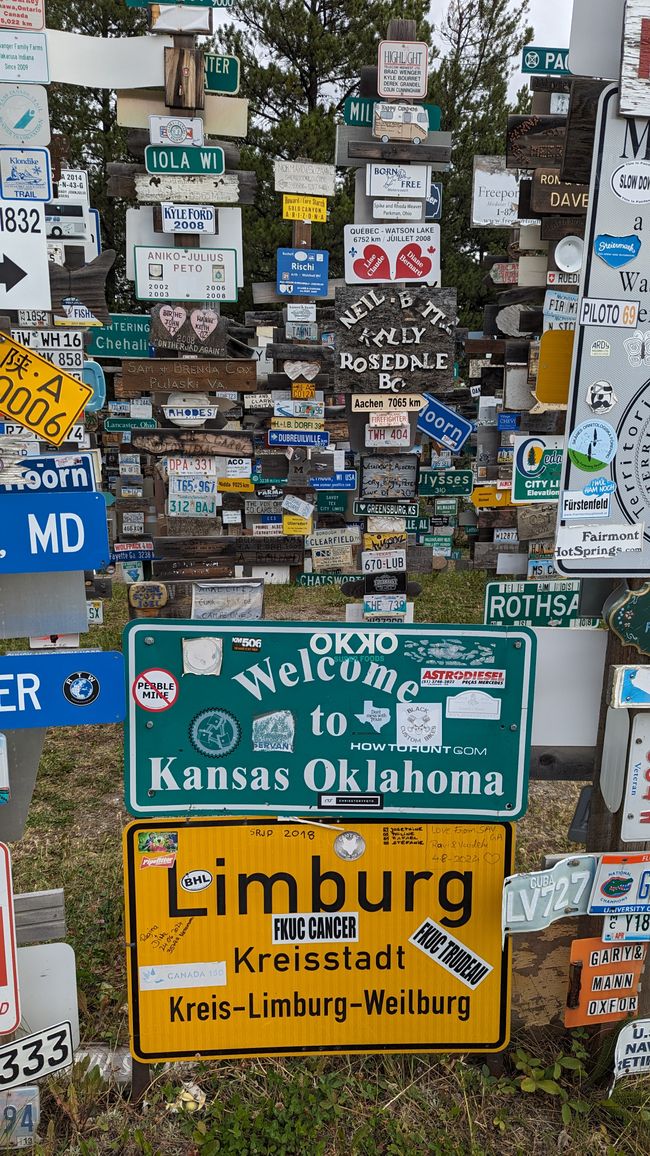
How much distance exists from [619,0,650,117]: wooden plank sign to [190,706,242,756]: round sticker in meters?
2.05

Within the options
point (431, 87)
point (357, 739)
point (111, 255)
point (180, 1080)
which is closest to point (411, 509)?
point (111, 255)

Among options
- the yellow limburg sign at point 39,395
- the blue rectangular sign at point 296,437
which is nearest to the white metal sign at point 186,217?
the yellow limburg sign at point 39,395

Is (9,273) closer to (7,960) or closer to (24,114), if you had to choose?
(24,114)

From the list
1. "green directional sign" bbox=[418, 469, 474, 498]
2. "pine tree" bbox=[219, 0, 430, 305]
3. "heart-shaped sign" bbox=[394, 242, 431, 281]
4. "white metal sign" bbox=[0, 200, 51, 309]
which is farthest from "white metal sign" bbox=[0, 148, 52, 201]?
"pine tree" bbox=[219, 0, 430, 305]

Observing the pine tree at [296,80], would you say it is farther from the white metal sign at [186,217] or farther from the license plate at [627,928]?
the license plate at [627,928]

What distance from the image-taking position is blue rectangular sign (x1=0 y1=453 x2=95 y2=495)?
101 inches

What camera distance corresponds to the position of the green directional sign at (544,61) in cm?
512

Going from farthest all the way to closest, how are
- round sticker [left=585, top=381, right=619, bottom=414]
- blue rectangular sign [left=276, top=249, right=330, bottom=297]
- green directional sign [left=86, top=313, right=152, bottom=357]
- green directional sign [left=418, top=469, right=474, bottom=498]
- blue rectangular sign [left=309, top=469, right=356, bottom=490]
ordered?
blue rectangular sign [left=309, top=469, right=356, bottom=490] < blue rectangular sign [left=276, top=249, right=330, bottom=297] < green directional sign [left=418, top=469, right=474, bottom=498] < green directional sign [left=86, top=313, right=152, bottom=357] < round sticker [left=585, top=381, right=619, bottom=414]

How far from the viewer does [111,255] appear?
13.0ft

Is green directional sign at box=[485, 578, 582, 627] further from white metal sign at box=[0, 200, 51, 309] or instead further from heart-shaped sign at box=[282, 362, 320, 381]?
heart-shaped sign at box=[282, 362, 320, 381]

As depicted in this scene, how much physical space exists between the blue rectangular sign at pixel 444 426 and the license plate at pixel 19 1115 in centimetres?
457

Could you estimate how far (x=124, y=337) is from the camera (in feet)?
19.0

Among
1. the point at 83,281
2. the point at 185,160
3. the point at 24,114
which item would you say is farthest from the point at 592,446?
the point at 185,160

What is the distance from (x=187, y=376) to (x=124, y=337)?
2.06 ft
